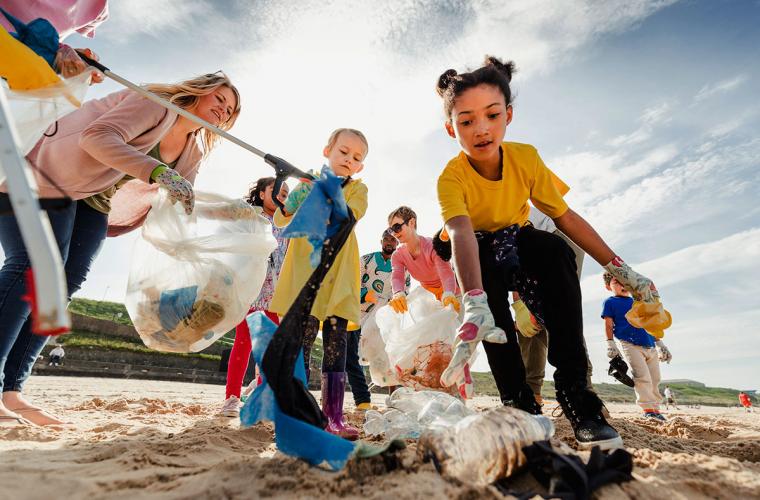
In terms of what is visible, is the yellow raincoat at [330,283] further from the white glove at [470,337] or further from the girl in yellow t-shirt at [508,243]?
the white glove at [470,337]

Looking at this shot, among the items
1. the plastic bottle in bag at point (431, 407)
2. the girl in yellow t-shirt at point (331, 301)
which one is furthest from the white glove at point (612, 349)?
the girl in yellow t-shirt at point (331, 301)

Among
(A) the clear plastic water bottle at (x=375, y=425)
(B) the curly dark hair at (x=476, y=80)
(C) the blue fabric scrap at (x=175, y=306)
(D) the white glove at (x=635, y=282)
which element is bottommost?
(A) the clear plastic water bottle at (x=375, y=425)

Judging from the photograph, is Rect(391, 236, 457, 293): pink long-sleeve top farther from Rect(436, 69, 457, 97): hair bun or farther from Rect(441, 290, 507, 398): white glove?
Rect(441, 290, 507, 398): white glove

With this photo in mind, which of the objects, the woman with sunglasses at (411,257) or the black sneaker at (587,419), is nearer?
the black sneaker at (587,419)

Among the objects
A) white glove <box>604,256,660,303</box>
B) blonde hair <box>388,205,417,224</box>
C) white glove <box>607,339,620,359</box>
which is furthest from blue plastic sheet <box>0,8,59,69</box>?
white glove <box>607,339,620,359</box>

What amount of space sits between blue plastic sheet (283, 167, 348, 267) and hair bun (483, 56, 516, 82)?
4.79ft

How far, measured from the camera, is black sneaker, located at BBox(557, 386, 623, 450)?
1504 mm

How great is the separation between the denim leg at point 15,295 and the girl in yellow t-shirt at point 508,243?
195 centimetres

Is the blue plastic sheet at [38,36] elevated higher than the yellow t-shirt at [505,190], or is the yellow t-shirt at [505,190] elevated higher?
the blue plastic sheet at [38,36]

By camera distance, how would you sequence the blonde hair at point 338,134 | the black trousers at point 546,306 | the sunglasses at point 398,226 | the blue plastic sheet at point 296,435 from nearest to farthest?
the blue plastic sheet at point 296,435 → the black trousers at point 546,306 → the blonde hair at point 338,134 → the sunglasses at point 398,226

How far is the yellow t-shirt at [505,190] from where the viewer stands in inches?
87.0

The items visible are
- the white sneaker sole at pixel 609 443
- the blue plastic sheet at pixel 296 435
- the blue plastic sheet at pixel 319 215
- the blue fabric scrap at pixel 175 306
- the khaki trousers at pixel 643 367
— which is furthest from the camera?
the khaki trousers at pixel 643 367

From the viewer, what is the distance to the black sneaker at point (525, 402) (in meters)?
1.90

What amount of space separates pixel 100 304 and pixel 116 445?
31.2 metres
